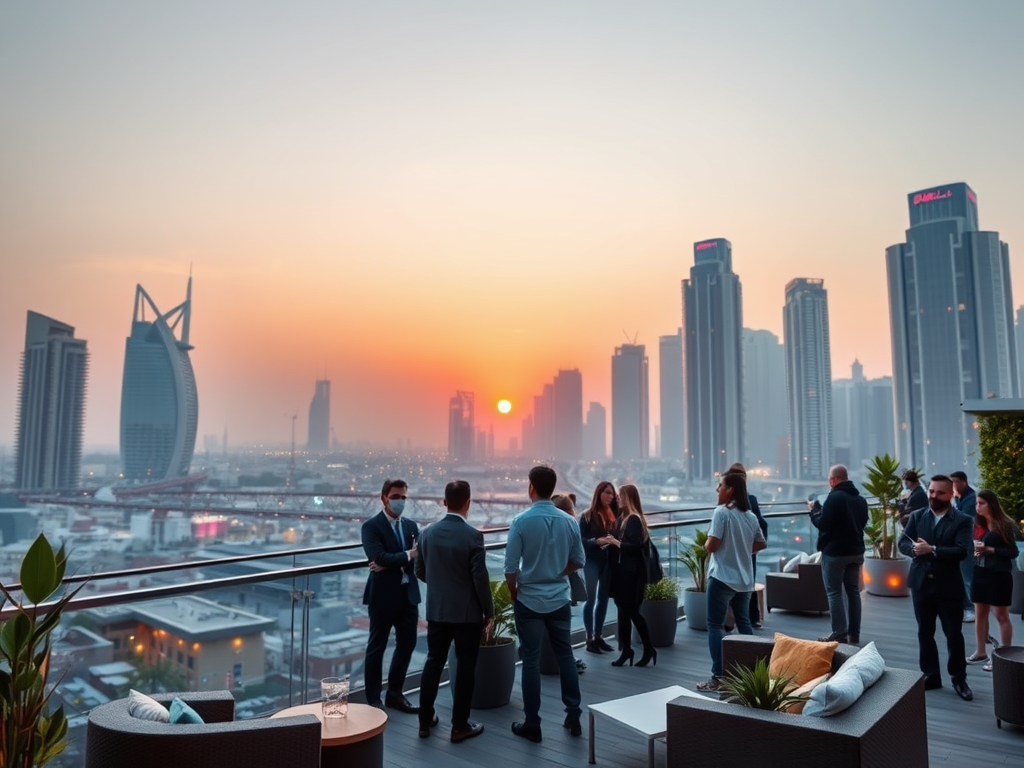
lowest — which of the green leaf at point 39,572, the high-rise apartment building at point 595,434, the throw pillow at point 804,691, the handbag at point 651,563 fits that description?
the throw pillow at point 804,691

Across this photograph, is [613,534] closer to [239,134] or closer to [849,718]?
[849,718]

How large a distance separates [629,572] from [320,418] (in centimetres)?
6124

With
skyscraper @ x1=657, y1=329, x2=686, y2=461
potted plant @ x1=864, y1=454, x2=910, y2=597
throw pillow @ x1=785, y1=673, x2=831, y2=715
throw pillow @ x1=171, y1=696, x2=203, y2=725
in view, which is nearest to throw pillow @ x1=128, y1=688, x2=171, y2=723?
throw pillow @ x1=171, y1=696, x2=203, y2=725

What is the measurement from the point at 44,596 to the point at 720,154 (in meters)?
18.7

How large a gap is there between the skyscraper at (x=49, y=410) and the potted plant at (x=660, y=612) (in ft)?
216

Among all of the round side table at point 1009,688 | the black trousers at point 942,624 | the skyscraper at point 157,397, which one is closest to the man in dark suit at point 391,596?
the black trousers at point 942,624

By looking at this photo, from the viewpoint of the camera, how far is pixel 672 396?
329 feet

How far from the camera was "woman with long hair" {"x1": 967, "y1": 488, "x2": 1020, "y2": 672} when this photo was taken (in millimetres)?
5680

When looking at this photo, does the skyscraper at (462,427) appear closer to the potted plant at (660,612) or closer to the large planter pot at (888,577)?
the large planter pot at (888,577)

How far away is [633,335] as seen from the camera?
10744cm

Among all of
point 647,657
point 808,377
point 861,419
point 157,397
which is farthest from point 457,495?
point 808,377

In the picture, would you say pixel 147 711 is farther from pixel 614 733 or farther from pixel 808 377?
pixel 808 377

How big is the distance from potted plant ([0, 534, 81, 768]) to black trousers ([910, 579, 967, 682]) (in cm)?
568

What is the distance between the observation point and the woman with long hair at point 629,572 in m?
5.99
